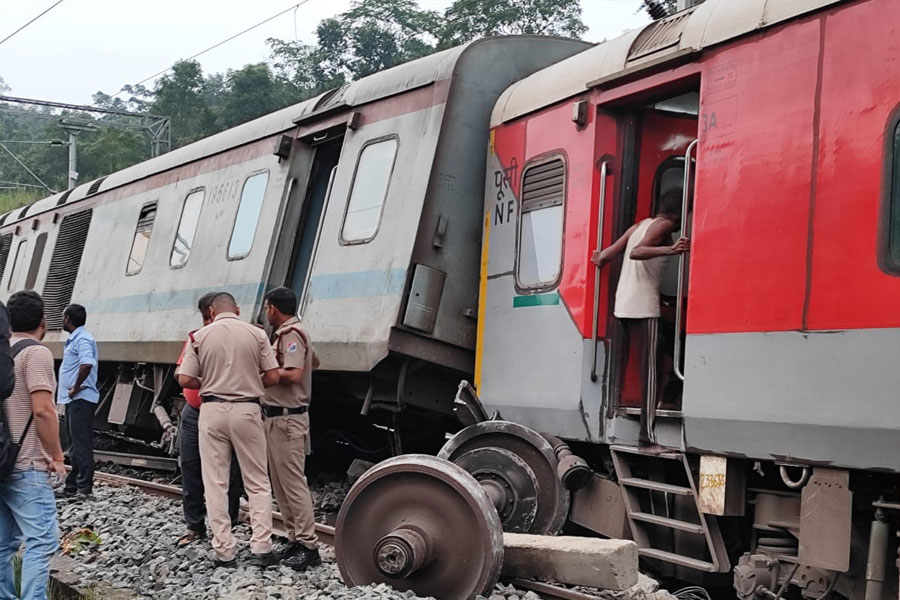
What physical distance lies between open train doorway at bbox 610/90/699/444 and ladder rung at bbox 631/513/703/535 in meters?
0.45

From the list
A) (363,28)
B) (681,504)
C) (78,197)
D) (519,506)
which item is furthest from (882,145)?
(363,28)

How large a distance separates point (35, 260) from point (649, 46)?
510 inches

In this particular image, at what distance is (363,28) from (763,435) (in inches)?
1853

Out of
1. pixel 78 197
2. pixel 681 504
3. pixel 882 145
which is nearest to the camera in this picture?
pixel 882 145

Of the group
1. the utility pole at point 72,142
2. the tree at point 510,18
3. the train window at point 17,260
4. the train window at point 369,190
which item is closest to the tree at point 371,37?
the tree at point 510,18

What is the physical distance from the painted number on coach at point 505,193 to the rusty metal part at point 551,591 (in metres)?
2.72

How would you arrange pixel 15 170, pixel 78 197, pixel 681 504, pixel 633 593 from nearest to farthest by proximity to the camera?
pixel 633 593 < pixel 681 504 < pixel 78 197 < pixel 15 170

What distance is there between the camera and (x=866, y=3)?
15.4 ft

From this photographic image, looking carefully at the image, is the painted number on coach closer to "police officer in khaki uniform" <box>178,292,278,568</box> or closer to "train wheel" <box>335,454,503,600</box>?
"police officer in khaki uniform" <box>178,292,278,568</box>

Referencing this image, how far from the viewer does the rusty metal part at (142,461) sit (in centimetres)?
1162

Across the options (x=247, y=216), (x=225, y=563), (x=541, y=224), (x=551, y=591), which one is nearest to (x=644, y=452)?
(x=551, y=591)

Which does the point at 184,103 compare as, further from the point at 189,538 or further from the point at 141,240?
the point at 189,538

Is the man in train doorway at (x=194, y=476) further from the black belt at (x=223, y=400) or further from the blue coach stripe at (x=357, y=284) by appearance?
the blue coach stripe at (x=357, y=284)

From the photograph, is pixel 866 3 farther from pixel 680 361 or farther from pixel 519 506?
pixel 519 506
